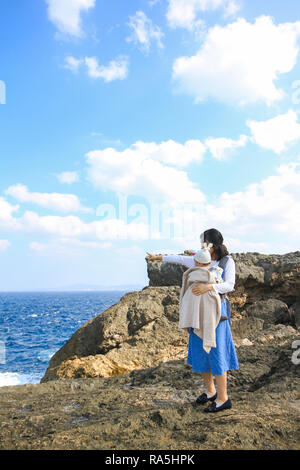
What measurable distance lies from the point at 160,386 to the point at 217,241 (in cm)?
301

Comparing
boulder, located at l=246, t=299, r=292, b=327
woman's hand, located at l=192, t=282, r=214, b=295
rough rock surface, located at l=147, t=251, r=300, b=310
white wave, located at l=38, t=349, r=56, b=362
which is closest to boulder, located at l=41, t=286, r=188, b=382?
rough rock surface, located at l=147, t=251, r=300, b=310

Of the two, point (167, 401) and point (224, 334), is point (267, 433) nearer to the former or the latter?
point (224, 334)

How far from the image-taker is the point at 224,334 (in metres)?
4.07

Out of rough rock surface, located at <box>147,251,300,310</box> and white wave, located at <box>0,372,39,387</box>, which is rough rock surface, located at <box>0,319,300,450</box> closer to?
rough rock surface, located at <box>147,251,300,310</box>

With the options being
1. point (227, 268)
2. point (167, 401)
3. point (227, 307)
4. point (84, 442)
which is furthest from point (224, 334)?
point (84, 442)

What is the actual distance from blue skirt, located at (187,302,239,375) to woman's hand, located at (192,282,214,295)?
30 centimetres

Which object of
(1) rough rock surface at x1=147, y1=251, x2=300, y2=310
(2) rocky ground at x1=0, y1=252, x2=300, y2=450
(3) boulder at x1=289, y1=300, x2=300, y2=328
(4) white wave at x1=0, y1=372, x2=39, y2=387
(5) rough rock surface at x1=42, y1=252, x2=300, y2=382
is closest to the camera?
(2) rocky ground at x1=0, y1=252, x2=300, y2=450

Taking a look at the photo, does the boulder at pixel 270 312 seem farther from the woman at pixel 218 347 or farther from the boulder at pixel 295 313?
the woman at pixel 218 347

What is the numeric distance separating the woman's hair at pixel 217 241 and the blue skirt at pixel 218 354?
60 centimetres

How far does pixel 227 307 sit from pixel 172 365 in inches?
129

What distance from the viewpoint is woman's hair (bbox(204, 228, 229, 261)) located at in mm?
4262

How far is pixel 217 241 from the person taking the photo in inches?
168

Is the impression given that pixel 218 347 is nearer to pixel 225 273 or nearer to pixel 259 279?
pixel 225 273

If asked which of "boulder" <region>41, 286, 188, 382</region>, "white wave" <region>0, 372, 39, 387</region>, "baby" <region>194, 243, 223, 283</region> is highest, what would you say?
"baby" <region>194, 243, 223, 283</region>
